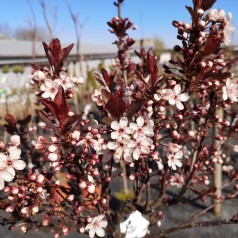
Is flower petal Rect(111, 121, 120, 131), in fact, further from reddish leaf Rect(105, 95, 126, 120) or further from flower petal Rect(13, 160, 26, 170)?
flower petal Rect(13, 160, 26, 170)

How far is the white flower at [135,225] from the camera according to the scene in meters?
1.64

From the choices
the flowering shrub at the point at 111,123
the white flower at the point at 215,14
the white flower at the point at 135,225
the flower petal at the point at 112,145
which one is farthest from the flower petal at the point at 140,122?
the white flower at the point at 135,225

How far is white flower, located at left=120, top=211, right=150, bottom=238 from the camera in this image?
1.64 metres

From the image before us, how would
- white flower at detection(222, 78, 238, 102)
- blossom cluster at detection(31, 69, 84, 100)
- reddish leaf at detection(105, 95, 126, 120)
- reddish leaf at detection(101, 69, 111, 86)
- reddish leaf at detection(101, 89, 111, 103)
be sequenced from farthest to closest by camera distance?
reddish leaf at detection(101, 69, 111, 86), white flower at detection(222, 78, 238, 102), blossom cluster at detection(31, 69, 84, 100), reddish leaf at detection(101, 89, 111, 103), reddish leaf at detection(105, 95, 126, 120)

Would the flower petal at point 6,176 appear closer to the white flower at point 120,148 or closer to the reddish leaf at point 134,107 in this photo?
the white flower at point 120,148

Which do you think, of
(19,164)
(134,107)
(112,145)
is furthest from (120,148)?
(19,164)

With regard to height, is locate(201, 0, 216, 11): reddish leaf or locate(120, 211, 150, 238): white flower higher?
locate(201, 0, 216, 11): reddish leaf

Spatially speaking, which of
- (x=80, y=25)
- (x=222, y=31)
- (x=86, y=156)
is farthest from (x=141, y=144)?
(x=80, y=25)

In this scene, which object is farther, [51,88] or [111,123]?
[51,88]

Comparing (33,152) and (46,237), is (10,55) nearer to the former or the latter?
(46,237)

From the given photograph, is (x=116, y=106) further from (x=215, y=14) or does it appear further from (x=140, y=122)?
(x=215, y=14)

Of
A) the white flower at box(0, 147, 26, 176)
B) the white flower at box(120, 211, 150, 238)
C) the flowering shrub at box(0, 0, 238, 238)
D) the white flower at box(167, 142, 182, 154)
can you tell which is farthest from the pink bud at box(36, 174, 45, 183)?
the white flower at box(120, 211, 150, 238)

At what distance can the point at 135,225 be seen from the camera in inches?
64.6

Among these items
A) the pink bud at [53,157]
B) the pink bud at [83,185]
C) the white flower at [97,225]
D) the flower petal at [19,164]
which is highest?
the pink bud at [53,157]
